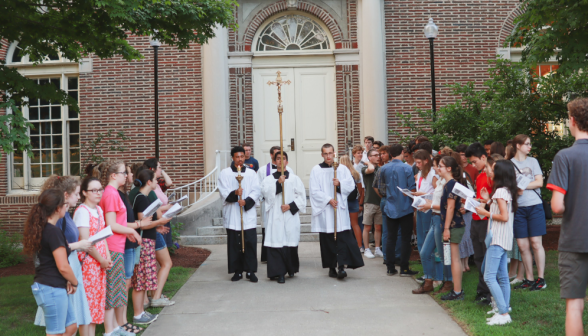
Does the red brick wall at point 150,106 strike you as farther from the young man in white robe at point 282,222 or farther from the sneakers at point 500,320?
the sneakers at point 500,320

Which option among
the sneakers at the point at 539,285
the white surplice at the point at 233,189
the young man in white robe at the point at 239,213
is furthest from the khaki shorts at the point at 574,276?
the white surplice at the point at 233,189

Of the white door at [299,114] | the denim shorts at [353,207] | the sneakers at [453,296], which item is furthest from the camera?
the white door at [299,114]

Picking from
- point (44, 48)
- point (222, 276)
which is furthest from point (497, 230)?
point (44, 48)

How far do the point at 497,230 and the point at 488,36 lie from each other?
1005 centimetres

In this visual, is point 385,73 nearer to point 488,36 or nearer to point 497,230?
point 488,36

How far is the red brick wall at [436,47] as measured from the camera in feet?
46.2

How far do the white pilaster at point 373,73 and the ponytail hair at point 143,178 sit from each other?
26.8 ft

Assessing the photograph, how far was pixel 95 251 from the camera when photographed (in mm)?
4695

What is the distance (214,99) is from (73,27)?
613 centimetres

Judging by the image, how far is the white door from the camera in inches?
561

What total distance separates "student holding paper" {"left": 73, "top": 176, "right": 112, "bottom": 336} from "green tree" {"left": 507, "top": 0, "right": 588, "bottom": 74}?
613cm

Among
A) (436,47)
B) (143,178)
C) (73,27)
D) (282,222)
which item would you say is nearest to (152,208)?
(143,178)

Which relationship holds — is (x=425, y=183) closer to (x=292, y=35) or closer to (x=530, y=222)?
(x=530, y=222)

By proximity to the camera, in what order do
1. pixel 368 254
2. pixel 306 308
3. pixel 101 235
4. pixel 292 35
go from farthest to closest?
pixel 292 35 → pixel 368 254 → pixel 306 308 → pixel 101 235
